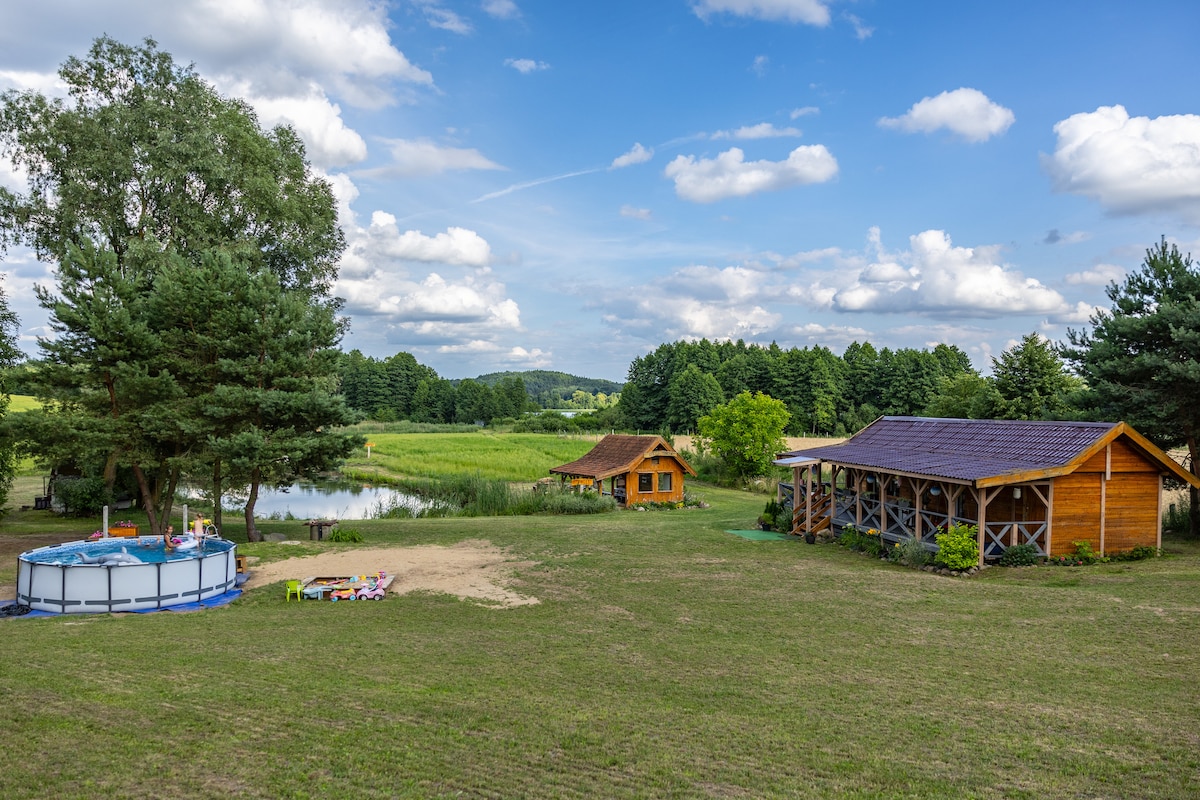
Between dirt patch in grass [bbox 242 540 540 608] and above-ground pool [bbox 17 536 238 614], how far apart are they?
1401mm

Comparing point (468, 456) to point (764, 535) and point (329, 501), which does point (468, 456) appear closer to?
point (329, 501)

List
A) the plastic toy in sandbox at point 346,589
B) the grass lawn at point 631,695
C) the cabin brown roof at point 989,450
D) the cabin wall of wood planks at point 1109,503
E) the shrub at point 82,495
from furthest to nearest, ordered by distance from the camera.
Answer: the shrub at point 82,495, the cabin wall of wood planks at point 1109,503, the cabin brown roof at point 989,450, the plastic toy in sandbox at point 346,589, the grass lawn at point 631,695

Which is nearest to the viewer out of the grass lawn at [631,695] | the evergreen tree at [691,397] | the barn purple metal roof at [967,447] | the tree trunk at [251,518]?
the grass lawn at [631,695]

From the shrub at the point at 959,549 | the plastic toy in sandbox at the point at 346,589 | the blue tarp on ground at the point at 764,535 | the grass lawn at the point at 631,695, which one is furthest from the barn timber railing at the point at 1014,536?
the plastic toy in sandbox at the point at 346,589

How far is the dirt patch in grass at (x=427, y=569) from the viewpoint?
14.3m

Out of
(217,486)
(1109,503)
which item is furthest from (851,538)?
(217,486)

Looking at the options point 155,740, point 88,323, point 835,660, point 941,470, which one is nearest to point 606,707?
point 835,660

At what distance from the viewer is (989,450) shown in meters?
18.2

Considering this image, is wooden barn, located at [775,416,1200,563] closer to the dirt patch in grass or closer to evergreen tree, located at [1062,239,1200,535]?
evergreen tree, located at [1062,239,1200,535]

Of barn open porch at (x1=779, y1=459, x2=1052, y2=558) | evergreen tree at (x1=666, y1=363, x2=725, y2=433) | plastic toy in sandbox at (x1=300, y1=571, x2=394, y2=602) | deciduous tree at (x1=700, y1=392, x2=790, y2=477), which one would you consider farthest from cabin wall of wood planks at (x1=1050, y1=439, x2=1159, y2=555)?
evergreen tree at (x1=666, y1=363, x2=725, y2=433)

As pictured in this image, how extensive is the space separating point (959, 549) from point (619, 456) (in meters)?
18.2

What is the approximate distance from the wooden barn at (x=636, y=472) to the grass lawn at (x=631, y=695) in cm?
1703

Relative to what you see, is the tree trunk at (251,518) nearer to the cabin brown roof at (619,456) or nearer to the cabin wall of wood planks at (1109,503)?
the cabin brown roof at (619,456)

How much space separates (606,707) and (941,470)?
12.1 metres
